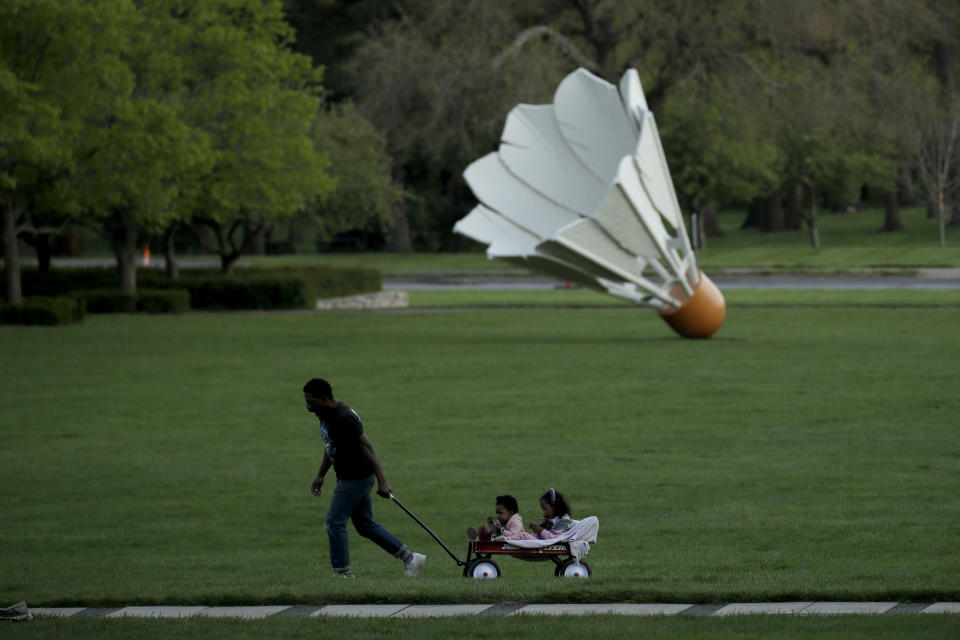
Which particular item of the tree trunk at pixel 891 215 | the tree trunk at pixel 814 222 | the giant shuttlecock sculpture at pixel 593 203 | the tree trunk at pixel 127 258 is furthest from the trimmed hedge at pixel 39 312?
the tree trunk at pixel 891 215

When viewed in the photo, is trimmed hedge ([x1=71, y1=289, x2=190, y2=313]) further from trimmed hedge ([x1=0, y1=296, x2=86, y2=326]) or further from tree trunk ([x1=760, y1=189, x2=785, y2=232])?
tree trunk ([x1=760, y1=189, x2=785, y2=232])

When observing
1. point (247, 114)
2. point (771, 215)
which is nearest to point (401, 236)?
point (771, 215)

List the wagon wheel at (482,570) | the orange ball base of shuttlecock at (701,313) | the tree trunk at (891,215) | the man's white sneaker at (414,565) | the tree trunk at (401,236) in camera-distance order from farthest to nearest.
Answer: the tree trunk at (401,236)
the tree trunk at (891,215)
the orange ball base of shuttlecock at (701,313)
the man's white sneaker at (414,565)
the wagon wheel at (482,570)

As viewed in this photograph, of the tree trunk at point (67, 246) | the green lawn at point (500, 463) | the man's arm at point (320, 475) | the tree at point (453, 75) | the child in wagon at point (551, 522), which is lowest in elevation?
the green lawn at point (500, 463)

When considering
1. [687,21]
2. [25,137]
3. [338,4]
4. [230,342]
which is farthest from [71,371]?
[338,4]

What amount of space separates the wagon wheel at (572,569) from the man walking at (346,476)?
2.99ft

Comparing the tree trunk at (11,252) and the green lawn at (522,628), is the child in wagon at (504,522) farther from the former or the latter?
the tree trunk at (11,252)

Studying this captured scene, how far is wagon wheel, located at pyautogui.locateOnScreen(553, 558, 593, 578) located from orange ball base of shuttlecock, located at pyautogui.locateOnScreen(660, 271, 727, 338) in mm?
→ 18111

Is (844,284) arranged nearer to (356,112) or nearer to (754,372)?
(356,112)

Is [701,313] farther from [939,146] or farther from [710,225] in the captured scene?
[710,225]

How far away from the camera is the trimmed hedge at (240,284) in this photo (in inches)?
1550

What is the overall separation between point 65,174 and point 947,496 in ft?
88.2

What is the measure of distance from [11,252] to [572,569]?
28518mm

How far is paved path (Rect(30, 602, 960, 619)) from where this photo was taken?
23.7ft
